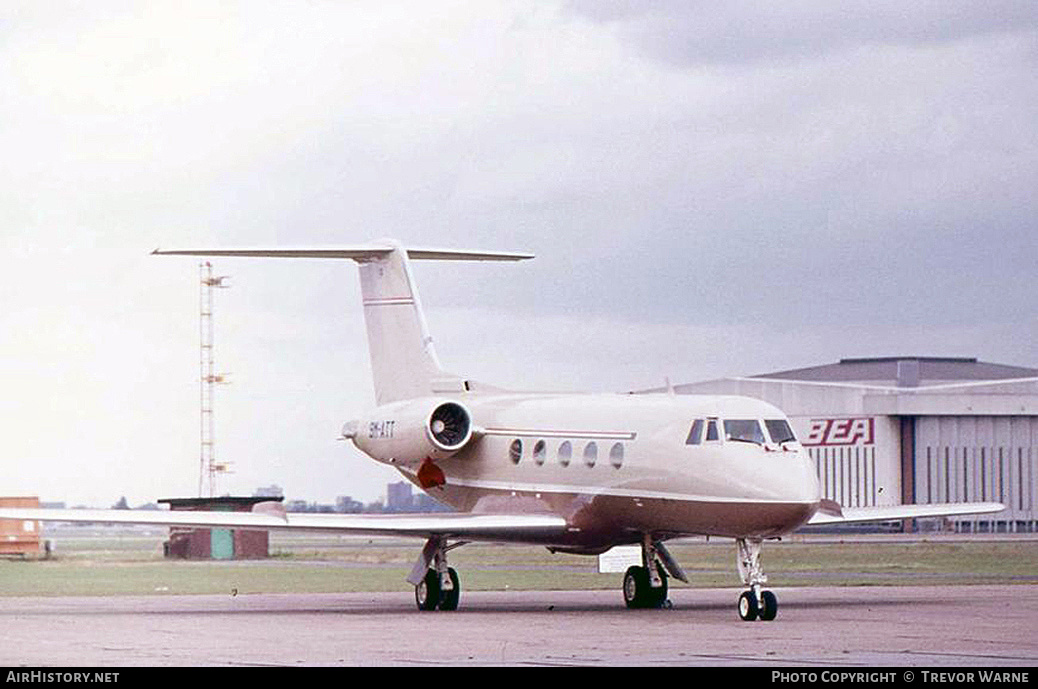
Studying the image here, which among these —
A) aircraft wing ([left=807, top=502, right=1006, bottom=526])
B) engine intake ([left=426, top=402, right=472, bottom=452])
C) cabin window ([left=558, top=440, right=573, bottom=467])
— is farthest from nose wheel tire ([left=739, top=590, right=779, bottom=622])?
engine intake ([left=426, top=402, right=472, bottom=452])

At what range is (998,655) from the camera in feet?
67.4

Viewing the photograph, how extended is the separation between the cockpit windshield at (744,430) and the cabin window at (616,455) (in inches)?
94.1

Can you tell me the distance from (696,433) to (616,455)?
2.01 m

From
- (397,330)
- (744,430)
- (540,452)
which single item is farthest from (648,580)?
(397,330)

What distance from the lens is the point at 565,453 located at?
110 ft

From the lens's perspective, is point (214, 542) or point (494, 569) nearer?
point (494, 569)

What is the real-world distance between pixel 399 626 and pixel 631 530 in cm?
630

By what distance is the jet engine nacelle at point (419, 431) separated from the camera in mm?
35500

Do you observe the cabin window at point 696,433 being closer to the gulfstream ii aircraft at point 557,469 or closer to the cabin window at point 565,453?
the gulfstream ii aircraft at point 557,469

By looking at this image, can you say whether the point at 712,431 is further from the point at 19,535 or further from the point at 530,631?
the point at 19,535

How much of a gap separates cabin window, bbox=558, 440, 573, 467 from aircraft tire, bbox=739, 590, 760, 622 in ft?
20.4

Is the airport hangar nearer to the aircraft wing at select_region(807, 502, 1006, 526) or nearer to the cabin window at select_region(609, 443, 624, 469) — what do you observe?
the aircraft wing at select_region(807, 502, 1006, 526)

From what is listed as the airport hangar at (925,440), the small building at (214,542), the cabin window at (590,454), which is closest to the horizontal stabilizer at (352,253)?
the cabin window at (590,454)

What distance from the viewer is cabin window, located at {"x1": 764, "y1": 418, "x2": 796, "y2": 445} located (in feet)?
98.1
